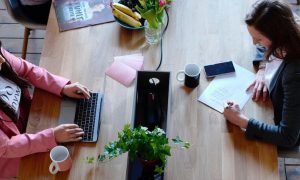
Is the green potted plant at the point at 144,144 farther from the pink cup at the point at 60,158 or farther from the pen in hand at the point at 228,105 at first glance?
the pen in hand at the point at 228,105

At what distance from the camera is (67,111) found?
158 cm

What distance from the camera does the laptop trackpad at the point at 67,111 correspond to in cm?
155

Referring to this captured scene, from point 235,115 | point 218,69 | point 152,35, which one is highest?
point 152,35

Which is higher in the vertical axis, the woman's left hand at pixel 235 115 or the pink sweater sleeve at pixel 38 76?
the pink sweater sleeve at pixel 38 76

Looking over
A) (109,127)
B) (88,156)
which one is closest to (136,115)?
(109,127)

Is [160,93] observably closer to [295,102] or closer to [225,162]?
[225,162]

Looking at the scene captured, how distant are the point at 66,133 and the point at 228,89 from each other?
0.73 m

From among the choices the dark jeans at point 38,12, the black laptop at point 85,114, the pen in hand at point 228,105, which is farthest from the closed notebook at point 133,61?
the dark jeans at point 38,12

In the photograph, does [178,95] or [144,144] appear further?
[178,95]

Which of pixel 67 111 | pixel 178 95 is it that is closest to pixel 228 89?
pixel 178 95

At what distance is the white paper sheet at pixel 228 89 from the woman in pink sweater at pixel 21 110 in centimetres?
54

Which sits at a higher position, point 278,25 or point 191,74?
point 278,25

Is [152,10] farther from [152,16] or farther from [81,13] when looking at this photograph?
[81,13]

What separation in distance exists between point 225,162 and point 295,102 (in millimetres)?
354
